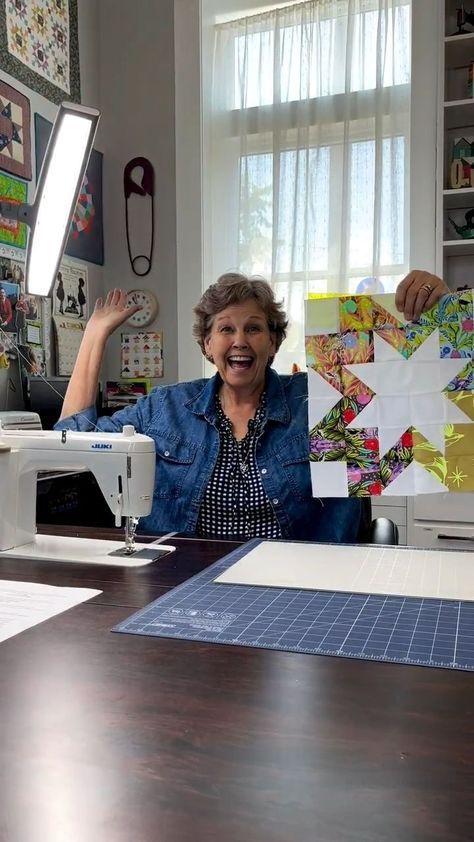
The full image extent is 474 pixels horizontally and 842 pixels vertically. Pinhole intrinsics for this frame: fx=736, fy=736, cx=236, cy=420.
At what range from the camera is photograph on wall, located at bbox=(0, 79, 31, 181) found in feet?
9.52

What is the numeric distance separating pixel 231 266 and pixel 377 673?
3081 millimetres

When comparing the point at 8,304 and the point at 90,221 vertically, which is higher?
the point at 90,221

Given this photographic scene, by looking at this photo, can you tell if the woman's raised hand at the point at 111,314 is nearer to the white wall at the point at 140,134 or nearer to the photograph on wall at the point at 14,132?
the photograph on wall at the point at 14,132

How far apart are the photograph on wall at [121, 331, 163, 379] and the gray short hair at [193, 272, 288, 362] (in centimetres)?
164

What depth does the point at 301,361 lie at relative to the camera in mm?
3574

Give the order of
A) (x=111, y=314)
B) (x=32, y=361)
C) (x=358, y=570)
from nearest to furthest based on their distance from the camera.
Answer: (x=358, y=570) → (x=111, y=314) → (x=32, y=361)

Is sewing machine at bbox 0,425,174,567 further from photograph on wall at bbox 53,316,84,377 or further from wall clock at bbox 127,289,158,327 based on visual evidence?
wall clock at bbox 127,289,158,327

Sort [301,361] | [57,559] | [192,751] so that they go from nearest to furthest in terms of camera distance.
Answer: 1. [192,751]
2. [57,559]
3. [301,361]

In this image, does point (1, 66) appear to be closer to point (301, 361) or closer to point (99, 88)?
point (99, 88)

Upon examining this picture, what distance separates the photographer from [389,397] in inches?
60.2

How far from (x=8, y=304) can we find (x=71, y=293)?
Result: 0.54 metres

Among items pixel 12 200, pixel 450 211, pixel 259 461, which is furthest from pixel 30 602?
pixel 450 211

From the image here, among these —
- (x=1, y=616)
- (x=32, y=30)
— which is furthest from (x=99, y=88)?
(x=1, y=616)

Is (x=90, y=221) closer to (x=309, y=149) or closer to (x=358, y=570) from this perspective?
(x=309, y=149)
